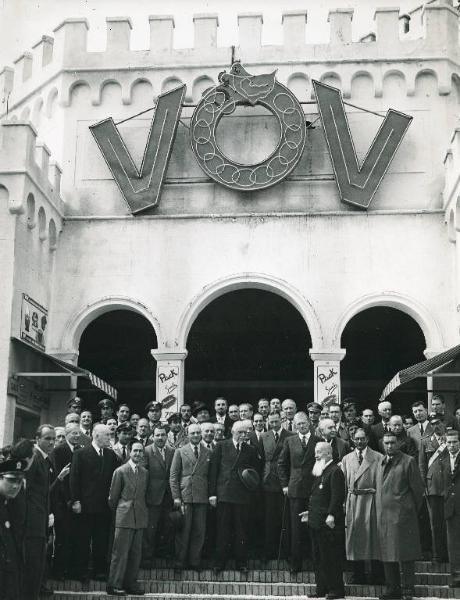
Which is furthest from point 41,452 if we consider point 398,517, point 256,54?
point 256,54

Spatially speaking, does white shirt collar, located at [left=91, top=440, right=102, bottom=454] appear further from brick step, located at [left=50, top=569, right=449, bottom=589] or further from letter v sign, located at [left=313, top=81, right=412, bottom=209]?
letter v sign, located at [left=313, top=81, right=412, bottom=209]

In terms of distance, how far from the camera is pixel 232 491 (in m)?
11.8

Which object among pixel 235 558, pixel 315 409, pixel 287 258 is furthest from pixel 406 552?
pixel 287 258

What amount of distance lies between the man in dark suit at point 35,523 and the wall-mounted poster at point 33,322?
6211 millimetres

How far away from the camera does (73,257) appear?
1817cm

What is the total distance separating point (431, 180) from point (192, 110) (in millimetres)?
5093

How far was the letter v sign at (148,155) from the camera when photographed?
17953 millimetres

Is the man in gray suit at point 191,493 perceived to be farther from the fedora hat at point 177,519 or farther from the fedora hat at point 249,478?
the fedora hat at point 249,478

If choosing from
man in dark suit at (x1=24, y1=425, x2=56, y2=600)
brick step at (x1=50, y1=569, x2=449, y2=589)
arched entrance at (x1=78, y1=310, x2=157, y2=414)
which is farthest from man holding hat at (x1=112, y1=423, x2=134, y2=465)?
arched entrance at (x1=78, y1=310, x2=157, y2=414)

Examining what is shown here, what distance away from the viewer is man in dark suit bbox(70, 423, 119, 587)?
1135cm

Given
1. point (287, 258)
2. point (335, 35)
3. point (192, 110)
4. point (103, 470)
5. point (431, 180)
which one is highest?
point (335, 35)

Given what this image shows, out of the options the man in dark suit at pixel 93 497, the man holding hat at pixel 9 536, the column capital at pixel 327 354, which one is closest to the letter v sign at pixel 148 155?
the column capital at pixel 327 354

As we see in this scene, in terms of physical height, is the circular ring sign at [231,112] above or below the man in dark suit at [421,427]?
above

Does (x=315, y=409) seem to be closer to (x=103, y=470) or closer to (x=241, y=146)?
(x=103, y=470)
